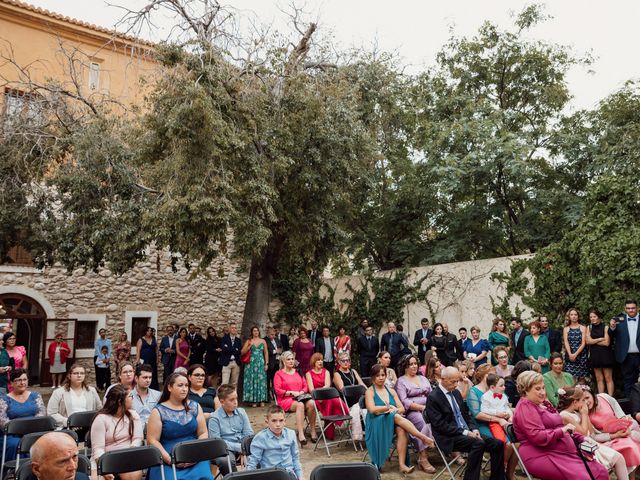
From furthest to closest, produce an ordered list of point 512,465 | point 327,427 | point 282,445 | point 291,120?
point 291,120 < point 327,427 < point 512,465 < point 282,445

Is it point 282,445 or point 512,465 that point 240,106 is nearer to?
point 282,445

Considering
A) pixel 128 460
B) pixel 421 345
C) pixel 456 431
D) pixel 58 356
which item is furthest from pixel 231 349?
pixel 128 460

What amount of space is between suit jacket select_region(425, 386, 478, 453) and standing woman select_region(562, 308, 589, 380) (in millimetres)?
4157

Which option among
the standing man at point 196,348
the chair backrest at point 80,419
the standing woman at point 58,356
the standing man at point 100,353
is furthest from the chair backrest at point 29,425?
the standing woman at point 58,356

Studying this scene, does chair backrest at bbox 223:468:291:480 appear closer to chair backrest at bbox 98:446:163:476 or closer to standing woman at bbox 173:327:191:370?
chair backrest at bbox 98:446:163:476

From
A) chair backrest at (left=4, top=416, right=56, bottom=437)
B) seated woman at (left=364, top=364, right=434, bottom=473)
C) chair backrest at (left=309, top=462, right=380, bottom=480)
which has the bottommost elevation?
seated woman at (left=364, top=364, right=434, bottom=473)

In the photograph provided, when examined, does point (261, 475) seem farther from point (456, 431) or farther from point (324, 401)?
point (324, 401)

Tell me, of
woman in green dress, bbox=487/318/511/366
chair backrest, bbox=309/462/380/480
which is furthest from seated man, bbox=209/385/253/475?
woman in green dress, bbox=487/318/511/366

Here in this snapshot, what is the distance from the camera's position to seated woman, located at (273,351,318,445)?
26.6 feet

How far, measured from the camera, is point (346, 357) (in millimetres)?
8969

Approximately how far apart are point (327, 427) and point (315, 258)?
16.9 feet

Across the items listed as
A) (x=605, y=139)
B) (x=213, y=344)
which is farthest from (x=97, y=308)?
(x=605, y=139)

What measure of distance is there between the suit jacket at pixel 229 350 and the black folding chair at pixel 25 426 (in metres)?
6.56

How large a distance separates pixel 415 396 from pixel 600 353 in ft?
12.4
